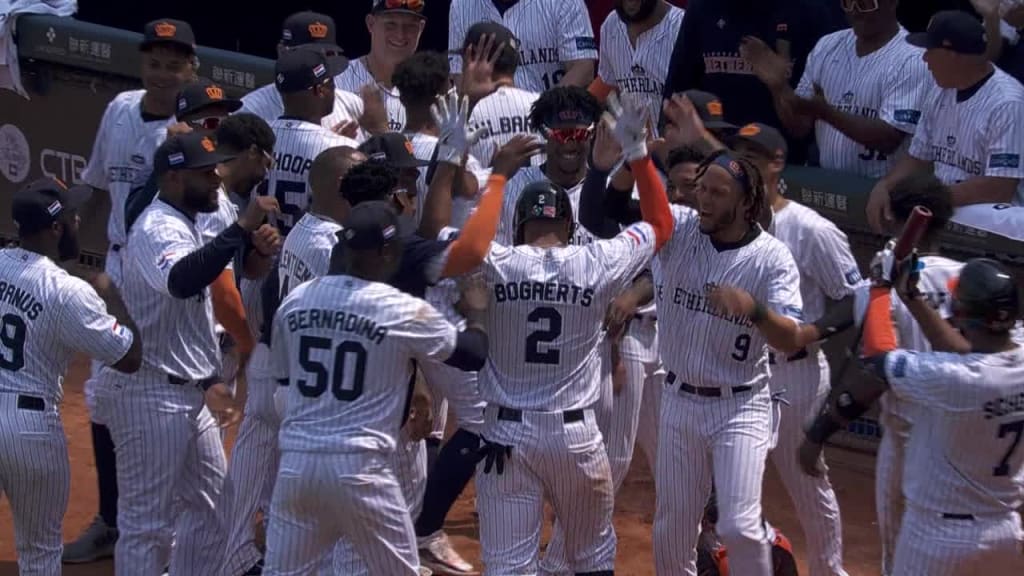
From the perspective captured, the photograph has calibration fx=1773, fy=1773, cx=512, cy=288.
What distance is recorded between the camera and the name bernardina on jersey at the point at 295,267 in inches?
268

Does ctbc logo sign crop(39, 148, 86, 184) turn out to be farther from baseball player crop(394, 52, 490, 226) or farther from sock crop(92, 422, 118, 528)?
baseball player crop(394, 52, 490, 226)

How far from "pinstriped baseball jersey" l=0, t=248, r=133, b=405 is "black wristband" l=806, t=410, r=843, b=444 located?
2525 mm

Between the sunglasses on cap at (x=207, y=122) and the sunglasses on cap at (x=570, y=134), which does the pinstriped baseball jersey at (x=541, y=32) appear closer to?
the sunglasses on cap at (x=207, y=122)

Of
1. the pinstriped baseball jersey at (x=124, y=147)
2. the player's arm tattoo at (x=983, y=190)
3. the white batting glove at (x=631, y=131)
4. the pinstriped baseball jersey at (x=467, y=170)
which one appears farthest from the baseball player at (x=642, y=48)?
the white batting glove at (x=631, y=131)

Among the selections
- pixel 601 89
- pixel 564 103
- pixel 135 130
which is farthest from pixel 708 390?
pixel 135 130

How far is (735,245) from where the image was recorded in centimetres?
667

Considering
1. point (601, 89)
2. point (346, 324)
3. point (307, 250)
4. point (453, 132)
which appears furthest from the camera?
point (601, 89)

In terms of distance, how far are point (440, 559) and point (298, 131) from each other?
6.54 feet

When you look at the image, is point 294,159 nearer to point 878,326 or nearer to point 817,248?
point 817,248

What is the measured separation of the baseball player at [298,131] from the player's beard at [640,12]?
79.2 inches

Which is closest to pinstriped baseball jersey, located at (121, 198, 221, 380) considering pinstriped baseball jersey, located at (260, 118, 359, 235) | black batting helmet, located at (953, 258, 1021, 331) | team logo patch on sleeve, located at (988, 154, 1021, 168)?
pinstriped baseball jersey, located at (260, 118, 359, 235)

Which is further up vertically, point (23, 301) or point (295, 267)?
point (295, 267)

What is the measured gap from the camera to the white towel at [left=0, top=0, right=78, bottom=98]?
1150cm

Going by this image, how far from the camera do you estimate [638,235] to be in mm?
6461
